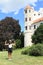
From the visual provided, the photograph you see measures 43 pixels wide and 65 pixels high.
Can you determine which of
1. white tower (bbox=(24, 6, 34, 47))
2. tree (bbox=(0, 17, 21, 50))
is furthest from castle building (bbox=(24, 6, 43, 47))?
tree (bbox=(0, 17, 21, 50))

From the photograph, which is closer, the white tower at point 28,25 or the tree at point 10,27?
the white tower at point 28,25

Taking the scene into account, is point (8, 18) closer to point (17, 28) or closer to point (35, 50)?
point (17, 28)

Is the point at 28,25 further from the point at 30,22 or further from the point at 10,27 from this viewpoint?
the point at 10,27

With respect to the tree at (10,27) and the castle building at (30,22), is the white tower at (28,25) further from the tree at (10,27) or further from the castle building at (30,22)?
the tree at (10,27)

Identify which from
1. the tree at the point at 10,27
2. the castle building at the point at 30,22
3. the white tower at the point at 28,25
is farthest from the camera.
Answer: the tree at the point at 10,27

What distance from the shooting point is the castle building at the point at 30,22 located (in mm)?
74562

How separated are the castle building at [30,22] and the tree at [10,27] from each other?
7.90m

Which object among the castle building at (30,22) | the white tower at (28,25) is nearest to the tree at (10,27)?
the white tower at (28,25)

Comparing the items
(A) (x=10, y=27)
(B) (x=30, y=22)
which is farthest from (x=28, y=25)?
(A) (x=10, y=27)

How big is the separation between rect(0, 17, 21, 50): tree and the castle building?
790cm

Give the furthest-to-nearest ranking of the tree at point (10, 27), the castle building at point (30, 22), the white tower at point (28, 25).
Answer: the tree at point (10, 27)
the white tower at point (28, 25)
the castle building at point (30, 22)

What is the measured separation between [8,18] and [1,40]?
12.4m

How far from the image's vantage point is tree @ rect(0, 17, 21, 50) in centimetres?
8354

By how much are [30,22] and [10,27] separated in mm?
10902
